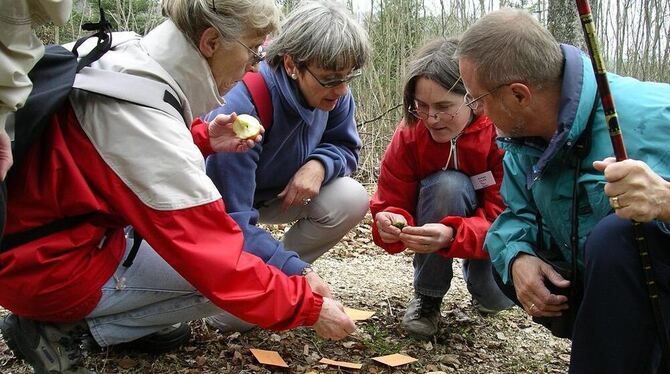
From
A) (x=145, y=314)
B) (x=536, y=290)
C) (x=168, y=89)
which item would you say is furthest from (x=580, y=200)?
(x=145, y=314)

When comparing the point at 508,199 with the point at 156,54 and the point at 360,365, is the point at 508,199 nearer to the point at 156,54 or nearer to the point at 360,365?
the point at 360,365

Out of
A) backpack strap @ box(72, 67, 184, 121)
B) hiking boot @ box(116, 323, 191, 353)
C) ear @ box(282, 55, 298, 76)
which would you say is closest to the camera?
backpack strap @ box(72, 67, 184, 121)

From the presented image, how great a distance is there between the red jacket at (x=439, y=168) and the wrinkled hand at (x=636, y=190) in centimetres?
104

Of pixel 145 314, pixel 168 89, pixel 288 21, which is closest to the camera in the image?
pixel 168 89

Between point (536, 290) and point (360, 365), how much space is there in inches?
30.4

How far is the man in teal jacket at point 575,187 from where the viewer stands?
1.78 metres

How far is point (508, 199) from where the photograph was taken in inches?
94.3

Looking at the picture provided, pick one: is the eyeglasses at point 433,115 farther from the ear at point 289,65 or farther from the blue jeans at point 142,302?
the blue jeans at point 142,302

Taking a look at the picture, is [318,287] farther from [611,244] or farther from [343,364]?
[611,244]

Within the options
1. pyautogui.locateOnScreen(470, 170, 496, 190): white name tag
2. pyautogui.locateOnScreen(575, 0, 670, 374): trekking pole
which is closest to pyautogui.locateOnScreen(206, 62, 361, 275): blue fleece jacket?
pyautogui.locateOnScreen(470, 170, 496, 190): white name tag

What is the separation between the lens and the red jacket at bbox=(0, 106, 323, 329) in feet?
5.87

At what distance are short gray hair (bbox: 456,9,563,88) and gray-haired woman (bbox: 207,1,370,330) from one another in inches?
26.0

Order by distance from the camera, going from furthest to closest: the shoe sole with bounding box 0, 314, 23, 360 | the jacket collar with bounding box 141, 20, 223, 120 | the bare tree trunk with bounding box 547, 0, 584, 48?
the bare tree trunk with bounding box 547, 0, 584, 48 → the shoe sole with bounding box 0, 314, 23, 360 → the jacket collar with bounding box 141, 20, 223, 120

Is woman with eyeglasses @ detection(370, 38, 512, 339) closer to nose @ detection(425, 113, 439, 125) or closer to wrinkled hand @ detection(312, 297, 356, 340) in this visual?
nose @ detection(425, 113, 439, 125)
